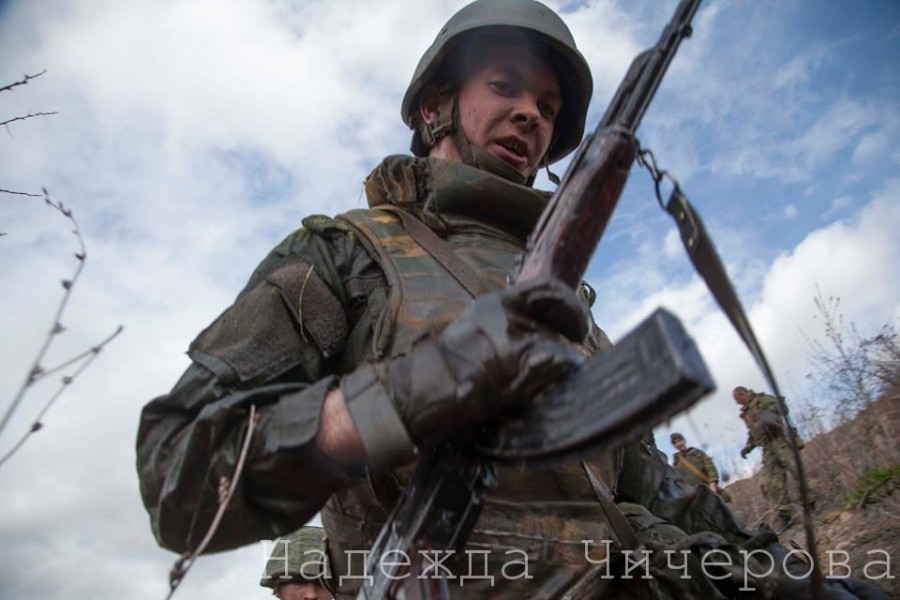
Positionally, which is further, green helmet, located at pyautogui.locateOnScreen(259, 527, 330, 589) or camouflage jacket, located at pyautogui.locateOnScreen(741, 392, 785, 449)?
camouflage jacket, located at pyautogui.locateOnScreen(741, 392, 785, 449)

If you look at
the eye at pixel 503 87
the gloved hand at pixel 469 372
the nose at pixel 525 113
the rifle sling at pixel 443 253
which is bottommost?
the gloved hand at pixel 469 372

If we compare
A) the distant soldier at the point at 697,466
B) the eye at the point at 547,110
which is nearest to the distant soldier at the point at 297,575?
the eye at the point at 547,110

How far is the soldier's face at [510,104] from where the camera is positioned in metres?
2.78

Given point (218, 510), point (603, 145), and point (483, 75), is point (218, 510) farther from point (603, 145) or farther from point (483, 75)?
point (483, 75)

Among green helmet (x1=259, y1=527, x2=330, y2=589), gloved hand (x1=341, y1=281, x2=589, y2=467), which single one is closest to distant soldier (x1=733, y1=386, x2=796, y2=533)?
green helmet (x1=259, y1=527, x2=330, y2=589)

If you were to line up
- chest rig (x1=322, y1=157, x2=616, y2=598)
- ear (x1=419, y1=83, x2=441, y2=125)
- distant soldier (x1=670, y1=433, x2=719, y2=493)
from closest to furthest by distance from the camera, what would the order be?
1. chest rig (x1=322, y1=157, x2=616, y2=598)
2. ear (x1=419, y1=83, x2=441, y2=125)
3. distant soldier (x1=670, y1=433, x2=719, y2=493)

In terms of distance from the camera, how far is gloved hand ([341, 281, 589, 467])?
1443mm

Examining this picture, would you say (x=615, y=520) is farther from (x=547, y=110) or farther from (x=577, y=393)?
(x=547, y=110)

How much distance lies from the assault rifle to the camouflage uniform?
10349 mm

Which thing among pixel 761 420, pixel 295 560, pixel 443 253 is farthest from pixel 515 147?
pixel 761 420

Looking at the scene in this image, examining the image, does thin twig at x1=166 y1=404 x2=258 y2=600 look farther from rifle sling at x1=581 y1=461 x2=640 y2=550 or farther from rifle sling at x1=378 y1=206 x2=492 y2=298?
rifle sling at x1=581 y1=461 x2=640 y2=550

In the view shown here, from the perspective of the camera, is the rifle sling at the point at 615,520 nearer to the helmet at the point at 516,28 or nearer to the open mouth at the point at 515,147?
the open mouth at the point at 515,147

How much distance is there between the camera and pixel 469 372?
1443mm

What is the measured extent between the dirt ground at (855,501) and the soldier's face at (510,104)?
1.82 m
